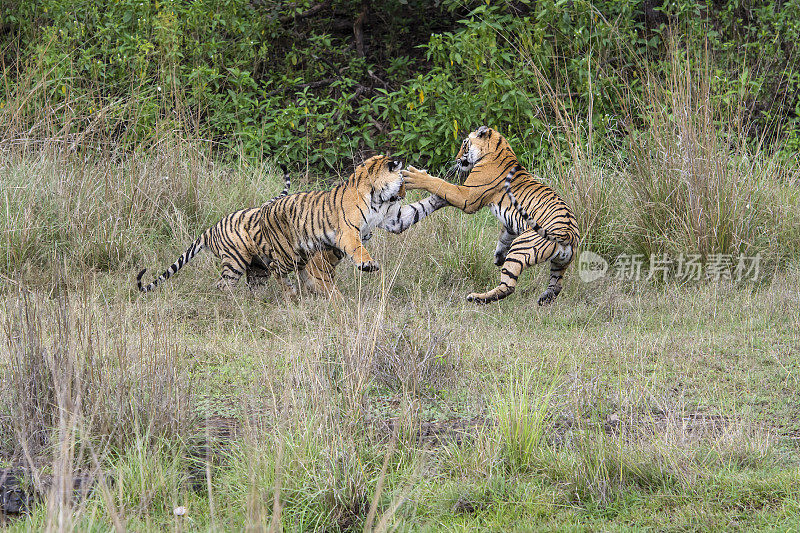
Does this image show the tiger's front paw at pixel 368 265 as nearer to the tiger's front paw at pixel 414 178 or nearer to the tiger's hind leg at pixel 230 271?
the tiger's front paw at pixel 414 178

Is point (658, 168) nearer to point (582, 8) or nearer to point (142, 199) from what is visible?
point (582, 8)

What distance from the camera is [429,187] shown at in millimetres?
6250

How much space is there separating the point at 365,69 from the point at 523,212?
517cm

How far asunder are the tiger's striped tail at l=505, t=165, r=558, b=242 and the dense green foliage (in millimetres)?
1506

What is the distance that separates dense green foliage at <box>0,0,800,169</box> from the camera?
328 inches

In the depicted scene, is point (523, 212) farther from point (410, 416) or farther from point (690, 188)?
point (410, 416)

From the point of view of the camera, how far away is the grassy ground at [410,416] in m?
3.24

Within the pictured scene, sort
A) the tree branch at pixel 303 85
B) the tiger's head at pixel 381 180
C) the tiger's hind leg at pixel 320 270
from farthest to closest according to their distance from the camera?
1. the tree branch at pixel 303 85
2. the tiger's hind leg at pixel 320 270
3. the tiger's head at pixel 381 180

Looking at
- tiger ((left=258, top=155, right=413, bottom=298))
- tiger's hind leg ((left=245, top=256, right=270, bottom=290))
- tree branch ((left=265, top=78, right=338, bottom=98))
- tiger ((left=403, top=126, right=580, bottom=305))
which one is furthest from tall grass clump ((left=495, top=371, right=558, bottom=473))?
tree branch ((left=265, top=78, right=338, bottom=98))

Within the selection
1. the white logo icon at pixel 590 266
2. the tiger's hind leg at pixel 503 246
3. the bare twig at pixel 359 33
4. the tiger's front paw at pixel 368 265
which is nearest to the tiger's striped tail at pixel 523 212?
the tiger's hind leg at pixel 503 246

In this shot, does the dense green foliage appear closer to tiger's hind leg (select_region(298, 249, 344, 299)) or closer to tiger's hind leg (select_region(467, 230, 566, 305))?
tiger's hind leg (select_region(467, 230, 566, 305))

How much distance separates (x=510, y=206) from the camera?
6477 millimetres

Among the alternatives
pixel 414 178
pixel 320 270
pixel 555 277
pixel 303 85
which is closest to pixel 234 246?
pixel 320 270

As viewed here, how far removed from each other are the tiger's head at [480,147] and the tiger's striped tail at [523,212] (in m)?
0.20
